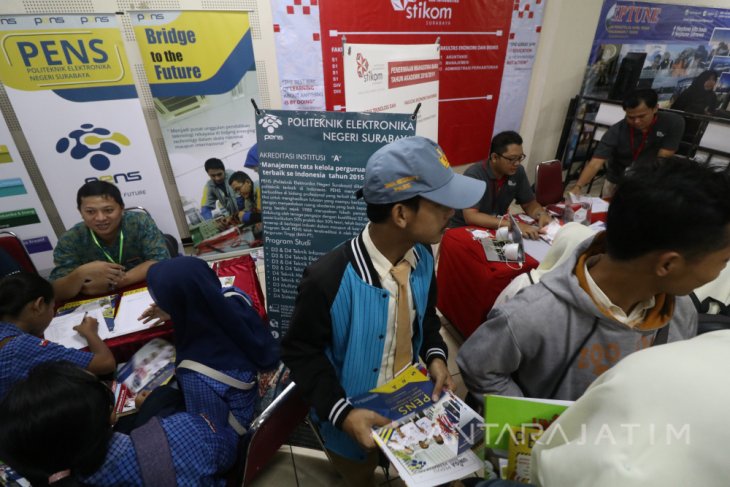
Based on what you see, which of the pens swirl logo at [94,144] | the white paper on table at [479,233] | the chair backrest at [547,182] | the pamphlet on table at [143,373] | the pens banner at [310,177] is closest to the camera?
the pamphlet on table at [143,373]

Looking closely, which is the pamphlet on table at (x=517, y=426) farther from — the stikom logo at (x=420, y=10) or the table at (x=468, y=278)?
the stikom logo at (x=420, y=10)

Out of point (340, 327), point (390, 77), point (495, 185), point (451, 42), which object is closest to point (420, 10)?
point (451, 42)

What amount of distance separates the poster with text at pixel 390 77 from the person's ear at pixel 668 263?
2.40m

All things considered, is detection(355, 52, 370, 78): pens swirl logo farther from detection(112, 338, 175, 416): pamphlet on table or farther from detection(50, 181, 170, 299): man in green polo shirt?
detection(112, 338, 175, 416): pamphlet on table

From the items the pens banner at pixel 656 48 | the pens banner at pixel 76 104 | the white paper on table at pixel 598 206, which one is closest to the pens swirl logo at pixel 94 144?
the pens banner at pixel 76 104

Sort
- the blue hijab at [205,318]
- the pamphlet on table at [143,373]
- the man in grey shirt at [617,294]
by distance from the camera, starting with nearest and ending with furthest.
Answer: the man in grey shirt at [617,294]
the blue hijab at [205,318]
the pamphlet on table at [143,373]

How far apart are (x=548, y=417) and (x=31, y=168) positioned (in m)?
4.85

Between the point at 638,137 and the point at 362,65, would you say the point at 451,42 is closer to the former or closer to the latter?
the point at 362,65

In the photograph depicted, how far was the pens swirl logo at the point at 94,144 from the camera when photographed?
131 inches

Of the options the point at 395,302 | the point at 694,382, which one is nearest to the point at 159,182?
the point at 395,302

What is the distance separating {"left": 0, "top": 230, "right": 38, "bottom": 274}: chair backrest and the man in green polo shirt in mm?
354

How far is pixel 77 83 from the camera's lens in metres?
3.17

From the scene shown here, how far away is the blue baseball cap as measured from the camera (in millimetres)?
1125

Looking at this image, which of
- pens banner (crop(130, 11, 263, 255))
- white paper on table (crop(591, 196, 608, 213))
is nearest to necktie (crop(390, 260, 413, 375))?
white paper on table (crop(591, 196, 608, 213))
